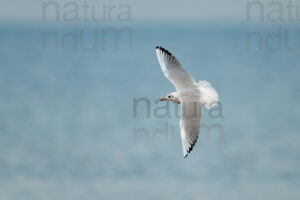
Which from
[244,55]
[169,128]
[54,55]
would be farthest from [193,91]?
[54,55]

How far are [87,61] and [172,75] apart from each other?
16.1m

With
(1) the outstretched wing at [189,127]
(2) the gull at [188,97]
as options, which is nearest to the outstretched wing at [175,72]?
(2) the gull at [188,97]

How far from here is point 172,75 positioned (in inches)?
303

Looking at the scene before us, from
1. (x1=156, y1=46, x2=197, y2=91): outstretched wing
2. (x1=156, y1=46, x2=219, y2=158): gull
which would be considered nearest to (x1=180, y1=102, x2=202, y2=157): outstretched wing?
(x1=156, y1=46, x2=219, y2=158): gull

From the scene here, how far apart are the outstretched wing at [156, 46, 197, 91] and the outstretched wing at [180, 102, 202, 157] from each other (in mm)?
457

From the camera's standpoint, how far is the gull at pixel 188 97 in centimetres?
716

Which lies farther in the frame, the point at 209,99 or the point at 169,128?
the point at 169,128

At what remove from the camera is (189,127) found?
7168 millimetres

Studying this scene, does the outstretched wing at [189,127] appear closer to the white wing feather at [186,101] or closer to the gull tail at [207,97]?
the white wing feather at [186,101]

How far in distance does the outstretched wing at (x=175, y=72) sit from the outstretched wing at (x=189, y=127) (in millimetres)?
457

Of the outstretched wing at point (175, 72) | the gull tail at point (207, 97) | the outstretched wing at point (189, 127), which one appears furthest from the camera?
the outstretched wing at point (175, 72)

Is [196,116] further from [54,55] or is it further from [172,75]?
[54,55]

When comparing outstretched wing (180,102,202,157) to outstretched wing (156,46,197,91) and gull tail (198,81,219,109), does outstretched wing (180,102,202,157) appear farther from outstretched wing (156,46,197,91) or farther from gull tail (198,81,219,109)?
outstretched wing (156,46,197,91)

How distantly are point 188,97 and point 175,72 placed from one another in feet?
1.48
